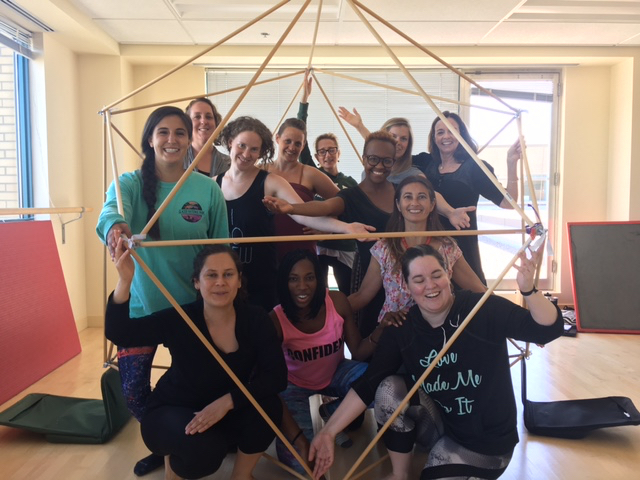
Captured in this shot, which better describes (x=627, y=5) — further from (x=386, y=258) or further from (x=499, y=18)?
(x=386, y=258)

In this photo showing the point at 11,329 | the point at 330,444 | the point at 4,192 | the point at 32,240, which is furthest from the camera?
the point at 4,192

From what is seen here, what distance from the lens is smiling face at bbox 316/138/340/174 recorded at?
3.39m

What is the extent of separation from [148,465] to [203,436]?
1.84 feet

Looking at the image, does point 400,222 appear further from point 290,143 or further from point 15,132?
point 15,132

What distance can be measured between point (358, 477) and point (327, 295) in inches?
31.0

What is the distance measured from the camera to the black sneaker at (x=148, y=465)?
225 cm

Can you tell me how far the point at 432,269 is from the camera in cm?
191

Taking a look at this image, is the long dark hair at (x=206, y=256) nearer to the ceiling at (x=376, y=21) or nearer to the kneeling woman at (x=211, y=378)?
the kneeling woman at (x=211, y=378)

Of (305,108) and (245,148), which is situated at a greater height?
(305,108)

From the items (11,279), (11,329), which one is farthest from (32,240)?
(11,329)

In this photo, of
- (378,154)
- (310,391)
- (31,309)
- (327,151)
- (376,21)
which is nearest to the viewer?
(310,391)

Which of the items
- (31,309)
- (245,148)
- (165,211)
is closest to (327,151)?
(245,148)

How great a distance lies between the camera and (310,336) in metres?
2.32

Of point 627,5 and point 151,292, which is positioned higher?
point 627,5
